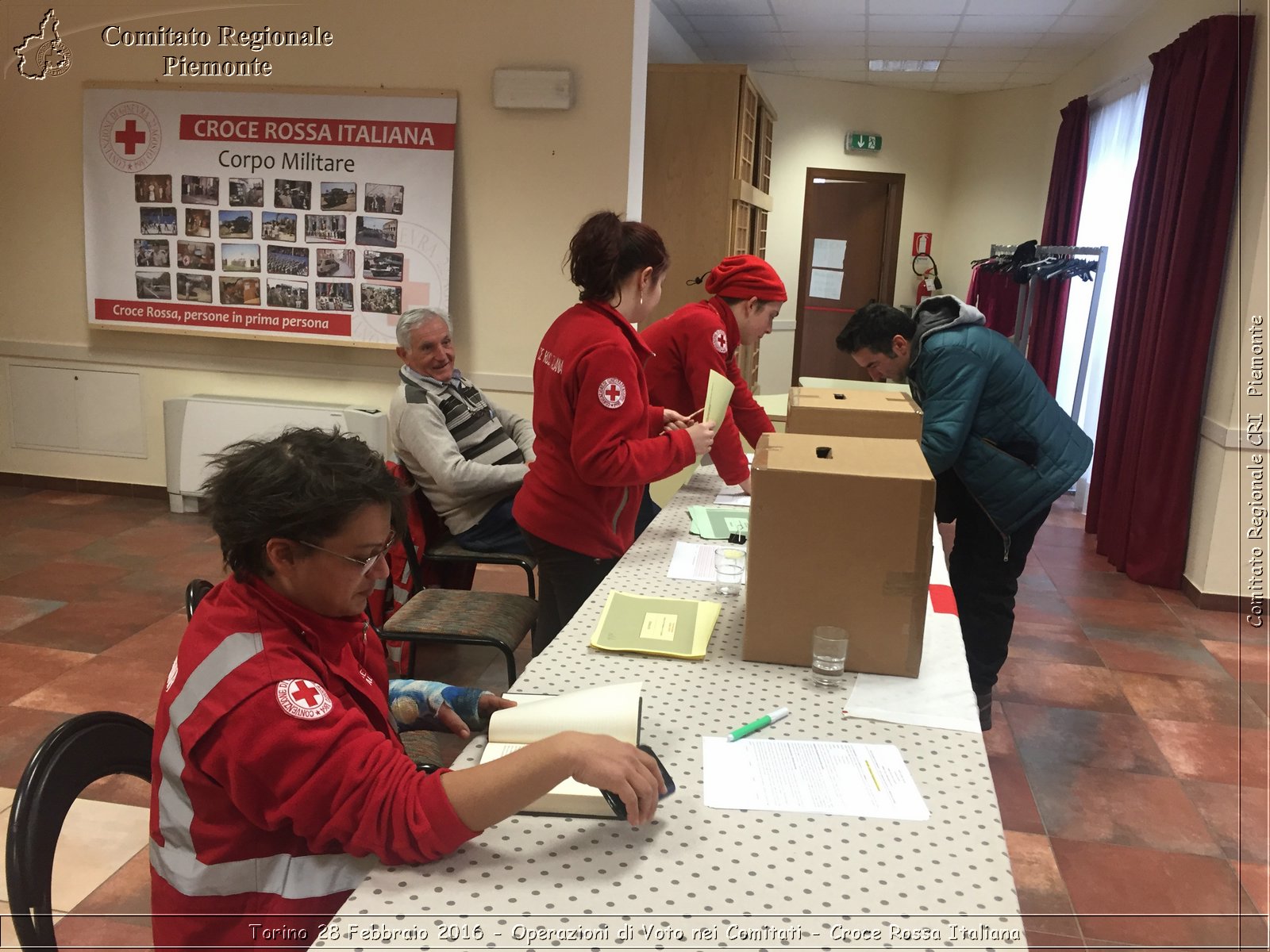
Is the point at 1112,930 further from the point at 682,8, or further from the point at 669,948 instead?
the point at 682,8

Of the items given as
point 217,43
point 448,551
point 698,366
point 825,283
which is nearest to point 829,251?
point 825,283

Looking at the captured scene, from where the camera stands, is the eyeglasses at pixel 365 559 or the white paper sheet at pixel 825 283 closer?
the eyeglasses at pixel 365 559

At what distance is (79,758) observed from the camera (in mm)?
1137

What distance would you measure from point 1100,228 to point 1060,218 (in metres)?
0.71

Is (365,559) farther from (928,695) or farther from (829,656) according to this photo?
(928,695)

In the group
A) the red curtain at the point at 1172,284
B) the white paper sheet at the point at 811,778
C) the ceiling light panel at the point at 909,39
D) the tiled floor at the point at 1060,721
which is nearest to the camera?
the white paper sheet at the point at 811,778

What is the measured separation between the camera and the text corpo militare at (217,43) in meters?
4.46

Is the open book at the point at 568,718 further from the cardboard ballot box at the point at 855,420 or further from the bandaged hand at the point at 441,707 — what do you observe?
the cardboard ballot box at the point at 855,420

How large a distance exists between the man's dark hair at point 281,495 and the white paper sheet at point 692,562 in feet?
3.27

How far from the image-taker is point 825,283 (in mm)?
8297

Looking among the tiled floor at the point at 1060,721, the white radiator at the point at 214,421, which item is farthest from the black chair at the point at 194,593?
the white radiator at the point at 214,421

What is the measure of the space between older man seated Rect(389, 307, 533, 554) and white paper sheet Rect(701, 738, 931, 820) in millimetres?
1761

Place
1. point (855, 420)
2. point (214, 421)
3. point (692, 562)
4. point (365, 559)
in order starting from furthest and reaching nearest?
point (214, 421) → point (855, 420) → point (692, 562) → point (365, 559)

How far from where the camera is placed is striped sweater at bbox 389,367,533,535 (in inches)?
118
